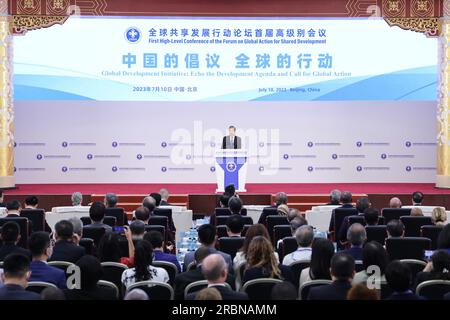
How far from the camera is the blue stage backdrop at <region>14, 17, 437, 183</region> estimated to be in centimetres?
1214

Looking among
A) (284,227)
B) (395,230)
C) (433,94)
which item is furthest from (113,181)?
(395,230)

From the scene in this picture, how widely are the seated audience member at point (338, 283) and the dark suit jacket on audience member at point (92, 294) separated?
109cm

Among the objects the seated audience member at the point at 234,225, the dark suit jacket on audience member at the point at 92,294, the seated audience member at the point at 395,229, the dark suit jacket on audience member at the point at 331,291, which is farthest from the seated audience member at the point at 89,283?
the seated audience member at the point at 395,229

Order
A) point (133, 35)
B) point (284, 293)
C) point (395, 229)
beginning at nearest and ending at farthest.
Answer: point (284, 293), point (395, 229), point (133, 35)

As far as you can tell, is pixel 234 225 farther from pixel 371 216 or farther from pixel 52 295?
pixel 52 295

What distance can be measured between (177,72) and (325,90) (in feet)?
8.60

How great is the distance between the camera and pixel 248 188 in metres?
12.0

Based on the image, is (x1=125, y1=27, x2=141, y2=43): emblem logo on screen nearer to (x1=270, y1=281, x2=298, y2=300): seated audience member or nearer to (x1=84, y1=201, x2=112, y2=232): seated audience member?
(x1=84, y1=201, x2=112, y2=232): seated audience member

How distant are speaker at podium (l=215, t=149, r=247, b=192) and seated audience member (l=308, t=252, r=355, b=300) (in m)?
6.77

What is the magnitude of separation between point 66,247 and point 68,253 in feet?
0.21

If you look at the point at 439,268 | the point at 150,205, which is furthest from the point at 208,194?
the point at 439,268

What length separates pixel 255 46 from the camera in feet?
39.9
